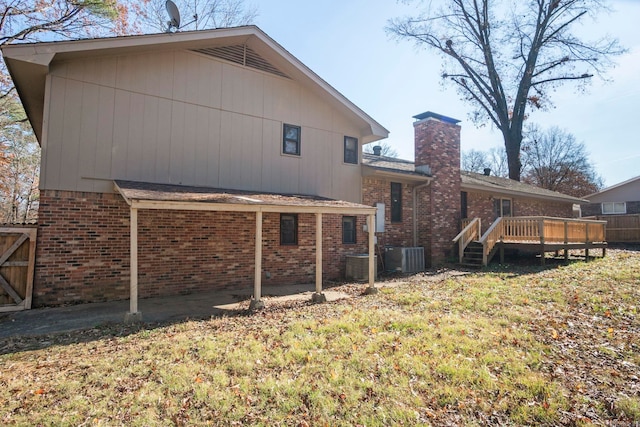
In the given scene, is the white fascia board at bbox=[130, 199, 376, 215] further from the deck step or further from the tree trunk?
the tree trunk

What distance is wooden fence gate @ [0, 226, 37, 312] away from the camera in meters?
7.11

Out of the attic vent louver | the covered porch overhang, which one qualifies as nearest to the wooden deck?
the covered porch overhang

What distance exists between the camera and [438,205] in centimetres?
1369

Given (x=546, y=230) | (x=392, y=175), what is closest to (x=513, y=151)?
(x=546, y=230)

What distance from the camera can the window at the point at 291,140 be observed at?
10766mm

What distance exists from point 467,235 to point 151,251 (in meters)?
11.3

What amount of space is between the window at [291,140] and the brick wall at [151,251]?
2.10 metres

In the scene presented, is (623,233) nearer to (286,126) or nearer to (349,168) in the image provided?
(349,168)

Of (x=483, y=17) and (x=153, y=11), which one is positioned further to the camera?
(x=483, y=17)

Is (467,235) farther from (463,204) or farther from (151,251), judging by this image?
(151,251)

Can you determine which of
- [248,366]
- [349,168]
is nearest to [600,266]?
[349,168]

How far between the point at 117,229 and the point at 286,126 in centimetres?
546

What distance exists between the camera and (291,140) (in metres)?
10.9

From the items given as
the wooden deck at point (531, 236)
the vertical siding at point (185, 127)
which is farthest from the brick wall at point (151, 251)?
the wooden deck at point (531, 236)
